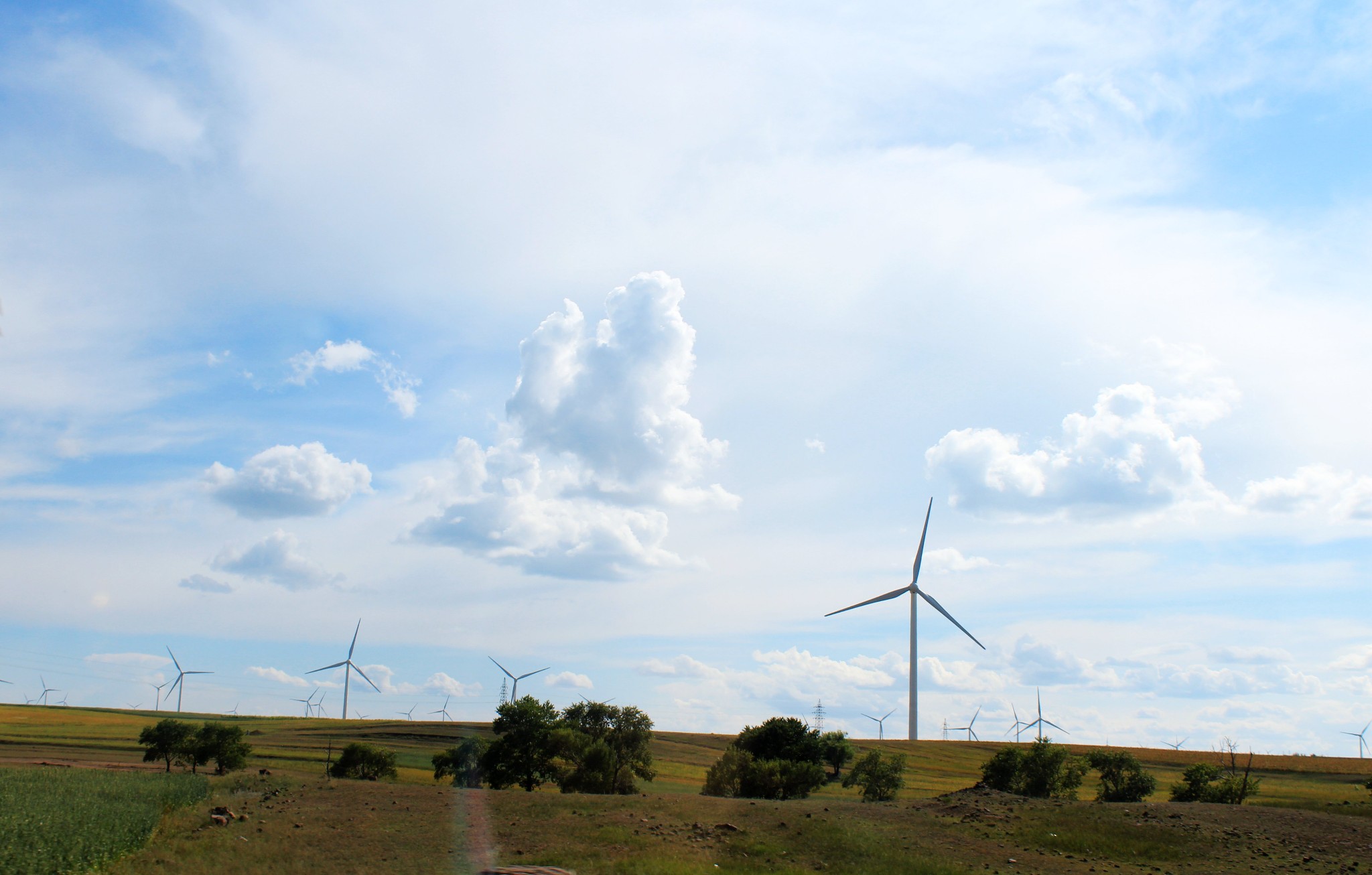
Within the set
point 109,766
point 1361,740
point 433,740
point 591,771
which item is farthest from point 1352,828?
point 1361,740

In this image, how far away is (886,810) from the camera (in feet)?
166

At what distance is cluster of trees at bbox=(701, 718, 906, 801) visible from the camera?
6844 cm

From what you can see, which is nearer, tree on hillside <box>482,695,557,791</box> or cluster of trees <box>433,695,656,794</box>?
cluster of trees <box>433,695,656,794</box>

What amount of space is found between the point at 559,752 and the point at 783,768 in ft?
58.8

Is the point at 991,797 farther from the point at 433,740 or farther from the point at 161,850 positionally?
the point at 433,740

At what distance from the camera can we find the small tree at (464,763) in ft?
264

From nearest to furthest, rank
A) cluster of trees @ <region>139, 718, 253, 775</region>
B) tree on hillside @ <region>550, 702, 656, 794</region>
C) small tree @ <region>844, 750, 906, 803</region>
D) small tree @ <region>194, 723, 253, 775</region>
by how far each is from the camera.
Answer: tree on hillside @ <region>550, 702, 656, 794</region> < small tree @ <region>844, 750, 906, 803</region> < small tree @ <region>194, 723, 253, 775</region> < cluster of trees @ <region>139, 718, 253, 775</region>

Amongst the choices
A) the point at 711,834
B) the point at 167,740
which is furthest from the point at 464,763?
the point at 711,834

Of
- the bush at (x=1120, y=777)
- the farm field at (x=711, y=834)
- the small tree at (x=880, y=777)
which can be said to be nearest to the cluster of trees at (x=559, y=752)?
the farm field at (x=711, y=834)

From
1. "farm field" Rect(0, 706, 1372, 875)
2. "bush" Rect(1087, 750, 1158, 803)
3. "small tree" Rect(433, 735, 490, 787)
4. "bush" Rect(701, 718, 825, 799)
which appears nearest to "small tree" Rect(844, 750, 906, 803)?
"bush" Rect(701, 718, 825, 799)

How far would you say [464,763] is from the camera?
8281 centimetres

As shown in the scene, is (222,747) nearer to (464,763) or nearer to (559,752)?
(464,763)

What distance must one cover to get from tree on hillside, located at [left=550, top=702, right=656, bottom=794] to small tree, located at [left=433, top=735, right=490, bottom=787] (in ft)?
29.2

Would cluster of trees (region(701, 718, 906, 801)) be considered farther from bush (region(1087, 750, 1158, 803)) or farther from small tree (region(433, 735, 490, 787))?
small tree (region(433, 735, 490, 787))
